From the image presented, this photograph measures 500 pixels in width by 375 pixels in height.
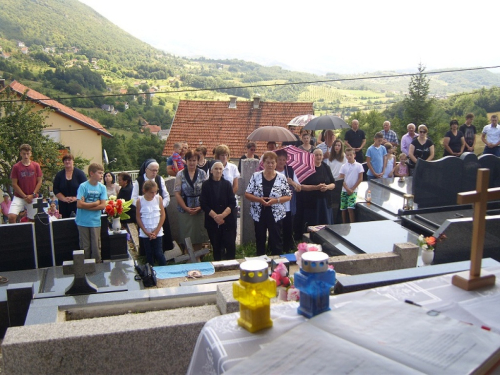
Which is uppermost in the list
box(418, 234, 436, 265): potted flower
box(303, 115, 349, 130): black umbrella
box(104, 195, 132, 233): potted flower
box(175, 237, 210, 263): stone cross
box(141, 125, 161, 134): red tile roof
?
box(303, 115, 349, 130): black umbrella

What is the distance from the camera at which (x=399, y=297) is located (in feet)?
8.41

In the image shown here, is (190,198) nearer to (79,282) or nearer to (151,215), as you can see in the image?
(151,215)

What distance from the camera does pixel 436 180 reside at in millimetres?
9008

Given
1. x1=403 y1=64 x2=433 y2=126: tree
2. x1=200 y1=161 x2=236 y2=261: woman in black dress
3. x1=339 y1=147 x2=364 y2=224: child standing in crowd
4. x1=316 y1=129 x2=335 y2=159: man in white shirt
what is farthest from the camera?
x1=403 y1=64 x2=433 y2=126: tree

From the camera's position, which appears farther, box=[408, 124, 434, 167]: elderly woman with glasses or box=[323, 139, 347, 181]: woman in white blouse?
box=[408, 124, 434, 167]: elderly woman with glasses

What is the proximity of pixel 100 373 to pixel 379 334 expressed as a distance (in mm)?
2523

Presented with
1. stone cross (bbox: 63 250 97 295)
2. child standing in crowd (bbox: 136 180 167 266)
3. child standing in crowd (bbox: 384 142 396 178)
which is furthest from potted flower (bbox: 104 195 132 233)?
child standing in crowd (bbox: 384 142 396 178)

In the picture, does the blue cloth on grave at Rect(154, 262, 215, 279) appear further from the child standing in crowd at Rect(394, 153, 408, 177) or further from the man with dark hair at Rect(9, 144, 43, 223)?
the child standing in crowd at Rect(394, 153, 408, 177)

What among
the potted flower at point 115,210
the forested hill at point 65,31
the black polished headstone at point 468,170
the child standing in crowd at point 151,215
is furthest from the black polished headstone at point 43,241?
the forested hill at point 65,31

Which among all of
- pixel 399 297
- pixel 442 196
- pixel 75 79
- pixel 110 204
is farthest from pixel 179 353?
pixel 75 79

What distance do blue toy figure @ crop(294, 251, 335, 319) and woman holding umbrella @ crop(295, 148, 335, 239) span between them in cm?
639

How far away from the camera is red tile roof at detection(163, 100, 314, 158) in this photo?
3309 centimetres

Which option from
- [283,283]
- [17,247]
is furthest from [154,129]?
[283,283]

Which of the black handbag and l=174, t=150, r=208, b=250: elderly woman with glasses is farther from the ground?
l=174, t=150, r=208, b=250: elderly woman with glasses
